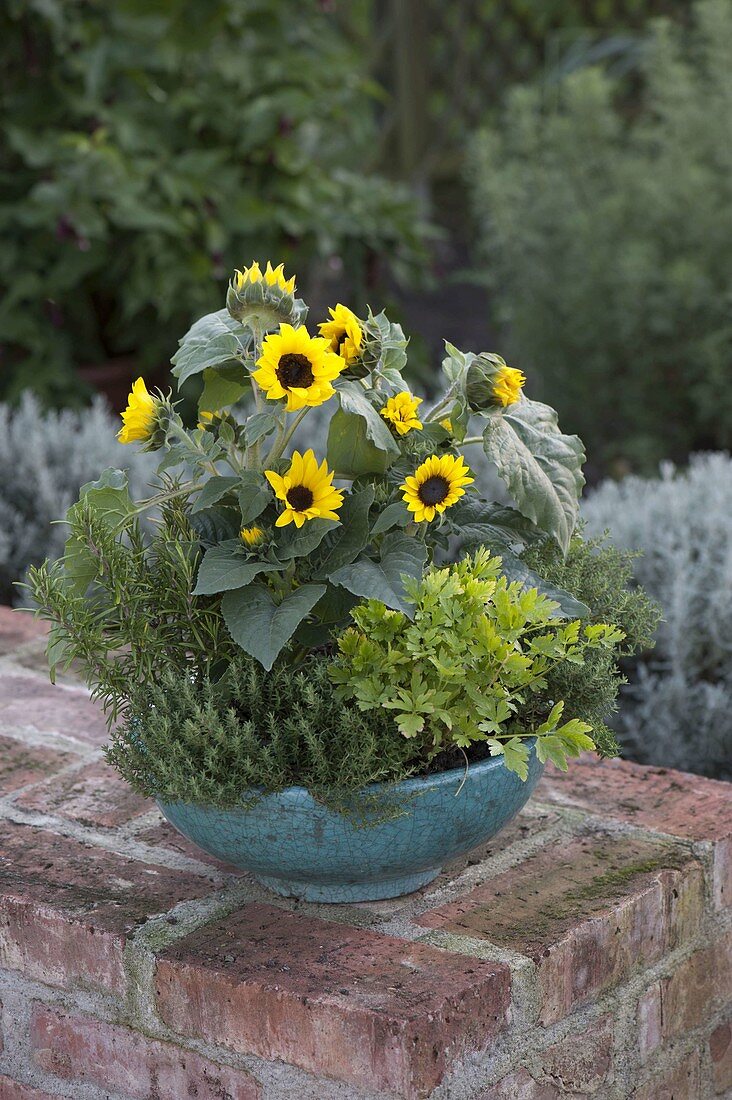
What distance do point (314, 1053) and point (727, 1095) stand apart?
1.88ft

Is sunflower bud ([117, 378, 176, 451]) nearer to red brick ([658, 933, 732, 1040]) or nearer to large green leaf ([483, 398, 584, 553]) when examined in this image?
large green leaf ([483, 398, 584, 553])

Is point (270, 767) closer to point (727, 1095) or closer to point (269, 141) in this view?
point (727, 1095)

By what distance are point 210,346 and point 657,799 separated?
707 mm

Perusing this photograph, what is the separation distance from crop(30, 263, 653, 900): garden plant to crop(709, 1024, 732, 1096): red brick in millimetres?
408

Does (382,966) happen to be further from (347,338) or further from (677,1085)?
(347,338)

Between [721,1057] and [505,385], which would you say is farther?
[721,1057]

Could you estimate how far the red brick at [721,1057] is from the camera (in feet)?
4.42

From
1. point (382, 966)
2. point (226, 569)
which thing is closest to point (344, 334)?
point (226, 569)

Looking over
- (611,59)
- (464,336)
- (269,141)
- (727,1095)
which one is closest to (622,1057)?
(727,1095)

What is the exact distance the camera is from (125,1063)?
1.17 meters

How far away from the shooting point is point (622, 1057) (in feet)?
4.00

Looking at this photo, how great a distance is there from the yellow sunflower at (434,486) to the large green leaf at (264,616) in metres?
0.10

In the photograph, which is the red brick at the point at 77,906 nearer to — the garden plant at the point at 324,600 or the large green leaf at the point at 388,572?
the garden plant at the point at 324,600

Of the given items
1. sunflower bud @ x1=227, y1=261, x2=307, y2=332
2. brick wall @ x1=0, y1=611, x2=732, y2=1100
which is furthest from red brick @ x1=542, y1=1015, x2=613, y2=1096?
sunflower bud @ x1=227, y1=261, x2=307, y2=332
